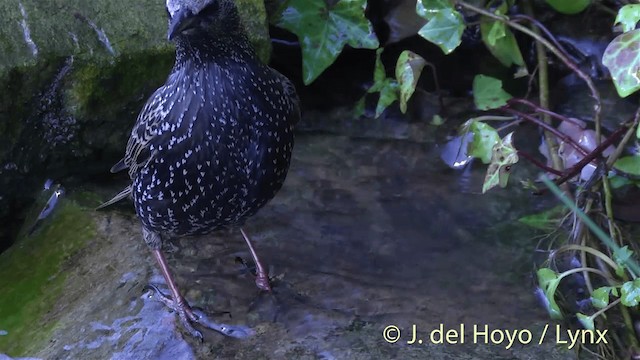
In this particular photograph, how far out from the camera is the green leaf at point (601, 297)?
303 centimetres

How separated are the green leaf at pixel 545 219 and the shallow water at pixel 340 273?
0.06 metres

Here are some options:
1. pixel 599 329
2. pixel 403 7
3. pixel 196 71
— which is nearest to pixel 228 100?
pixel 196 71

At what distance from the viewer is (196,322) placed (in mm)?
3148

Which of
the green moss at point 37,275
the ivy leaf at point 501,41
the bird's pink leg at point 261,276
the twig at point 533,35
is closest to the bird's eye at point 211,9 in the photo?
the bird's pink leg at point 261,276

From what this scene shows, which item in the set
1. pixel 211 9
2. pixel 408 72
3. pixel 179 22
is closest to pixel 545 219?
pixel 408 72

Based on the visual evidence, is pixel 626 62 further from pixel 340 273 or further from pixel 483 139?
pixel 340 273

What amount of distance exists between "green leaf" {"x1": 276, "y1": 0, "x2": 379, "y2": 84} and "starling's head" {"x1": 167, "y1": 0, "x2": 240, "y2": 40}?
4.03 feet

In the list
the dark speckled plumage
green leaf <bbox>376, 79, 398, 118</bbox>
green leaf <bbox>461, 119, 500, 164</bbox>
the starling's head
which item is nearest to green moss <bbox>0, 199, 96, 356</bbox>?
the dark speckled plumage

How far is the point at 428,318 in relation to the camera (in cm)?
A: 317

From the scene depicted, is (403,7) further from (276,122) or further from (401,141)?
(276,122)

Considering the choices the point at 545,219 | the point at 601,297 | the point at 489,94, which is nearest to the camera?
the point at 601,297

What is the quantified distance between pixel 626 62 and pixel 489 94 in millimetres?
1153

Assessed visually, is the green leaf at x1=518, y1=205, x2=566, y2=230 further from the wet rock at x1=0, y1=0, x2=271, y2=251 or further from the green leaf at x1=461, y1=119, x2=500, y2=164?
the wet rock at x1=0, y1=0, x2=271, y2=251

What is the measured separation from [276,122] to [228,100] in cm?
21
